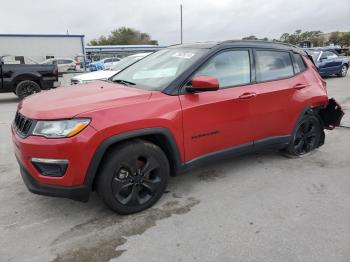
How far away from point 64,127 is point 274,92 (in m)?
2.61

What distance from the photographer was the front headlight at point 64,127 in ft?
9.87

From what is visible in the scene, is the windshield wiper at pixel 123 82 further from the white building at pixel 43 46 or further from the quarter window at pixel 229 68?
the white building at pixel 43 46

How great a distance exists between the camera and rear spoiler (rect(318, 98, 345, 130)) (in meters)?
5.47

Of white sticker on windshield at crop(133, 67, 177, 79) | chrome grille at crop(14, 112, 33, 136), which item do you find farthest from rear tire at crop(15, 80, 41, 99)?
chrome grille at crop(14, 112, 33, 136)

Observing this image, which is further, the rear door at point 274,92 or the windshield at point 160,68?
the rear door at point 274,92

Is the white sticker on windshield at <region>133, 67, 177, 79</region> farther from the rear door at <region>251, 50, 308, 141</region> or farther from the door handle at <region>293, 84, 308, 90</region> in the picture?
the door handle at <region>293, 84, 308, 90</region>

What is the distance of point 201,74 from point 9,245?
8.01 ft

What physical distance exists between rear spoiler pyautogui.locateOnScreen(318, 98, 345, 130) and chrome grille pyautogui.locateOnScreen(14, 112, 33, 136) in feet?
14.0

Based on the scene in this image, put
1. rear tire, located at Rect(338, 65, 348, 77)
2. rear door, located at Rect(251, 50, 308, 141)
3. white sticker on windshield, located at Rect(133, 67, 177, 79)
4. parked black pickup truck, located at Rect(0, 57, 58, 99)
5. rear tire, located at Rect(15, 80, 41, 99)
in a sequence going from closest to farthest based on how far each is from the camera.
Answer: white sticker on windshield, located at Rect(133, 67, 177, 79) → rear door, located at Rect(251, 50, 308, 141) → parked black pickup truck, located at Rect(0, 57, 58, 99) → rear tire, located at Rect(15, 80, 41, 99) → rear tire, located at Rect(338, 65, 348, 77)

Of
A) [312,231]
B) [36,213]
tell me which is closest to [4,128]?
[36,213]

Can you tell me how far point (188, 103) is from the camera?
11.9 ft

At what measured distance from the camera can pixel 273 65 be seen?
4613 millimetres

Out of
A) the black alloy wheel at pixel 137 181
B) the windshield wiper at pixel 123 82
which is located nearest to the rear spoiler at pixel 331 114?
the windshield wiper at pixel 123 82

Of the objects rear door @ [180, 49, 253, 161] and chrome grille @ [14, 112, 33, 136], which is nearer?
chrome grille @ [14, 112, 33, 136]
